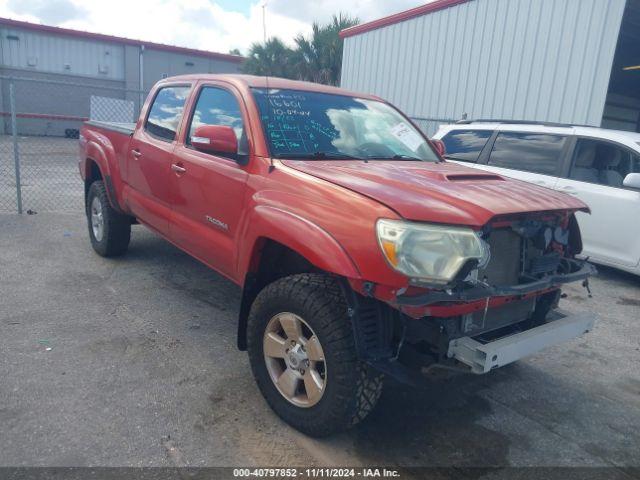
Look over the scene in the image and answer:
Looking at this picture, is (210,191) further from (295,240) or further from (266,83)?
(295,240)

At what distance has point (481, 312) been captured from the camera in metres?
2.72

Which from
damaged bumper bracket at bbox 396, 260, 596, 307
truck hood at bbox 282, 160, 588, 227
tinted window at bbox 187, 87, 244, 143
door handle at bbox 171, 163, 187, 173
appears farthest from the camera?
door handle at bbox 171, 163, 187, 173

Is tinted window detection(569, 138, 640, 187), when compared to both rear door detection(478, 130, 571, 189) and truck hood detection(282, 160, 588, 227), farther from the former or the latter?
truck hood detection(282, 160, 588, 227)

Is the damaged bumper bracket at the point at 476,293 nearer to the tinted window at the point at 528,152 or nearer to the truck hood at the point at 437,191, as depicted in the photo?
the truck hood at the point at 437,191

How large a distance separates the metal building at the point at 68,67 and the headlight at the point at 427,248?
22.2 metres

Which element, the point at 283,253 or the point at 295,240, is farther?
the point at 283,253

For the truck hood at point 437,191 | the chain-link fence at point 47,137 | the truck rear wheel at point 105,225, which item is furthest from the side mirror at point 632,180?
the truck rear wheel at point 105,225

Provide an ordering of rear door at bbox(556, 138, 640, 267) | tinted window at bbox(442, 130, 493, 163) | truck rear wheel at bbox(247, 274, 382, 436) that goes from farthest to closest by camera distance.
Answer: tinted window at bbox(442, 130, 493, 163) → rear door at bbox(556, 138, 640, 267) → truck rear wheel at bbox(247, 274, 382, 436)

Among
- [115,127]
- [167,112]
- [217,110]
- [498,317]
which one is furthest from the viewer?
[115,127]

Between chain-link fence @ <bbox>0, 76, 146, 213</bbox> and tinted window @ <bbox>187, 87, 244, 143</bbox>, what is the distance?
150 inches

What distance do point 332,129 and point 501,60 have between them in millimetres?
8518

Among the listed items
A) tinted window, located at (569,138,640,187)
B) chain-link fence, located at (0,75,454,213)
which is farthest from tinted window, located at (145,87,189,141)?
tinted window, located at (569,138,640,187)

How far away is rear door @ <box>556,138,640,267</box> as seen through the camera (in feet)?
19.6

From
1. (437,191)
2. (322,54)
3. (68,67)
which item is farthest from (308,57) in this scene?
(437,191)
